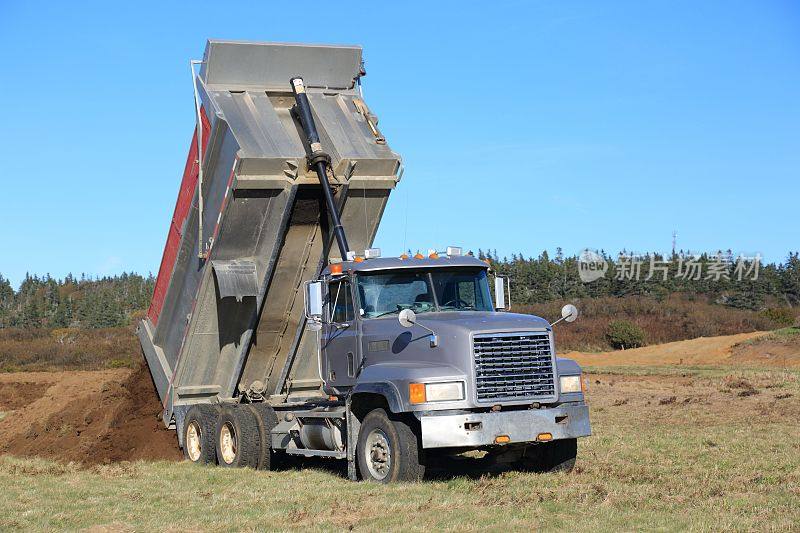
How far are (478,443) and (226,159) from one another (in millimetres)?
5195

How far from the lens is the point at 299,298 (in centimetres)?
1482

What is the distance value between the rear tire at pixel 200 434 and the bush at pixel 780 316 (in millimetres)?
54147

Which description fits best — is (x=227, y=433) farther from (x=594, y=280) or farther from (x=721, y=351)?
(x=594, y=280)

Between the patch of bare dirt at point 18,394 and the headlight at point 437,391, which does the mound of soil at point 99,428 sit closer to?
the headlight at point 437,391

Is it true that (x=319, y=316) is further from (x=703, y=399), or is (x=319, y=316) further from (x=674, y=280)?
(x=674, y=280)

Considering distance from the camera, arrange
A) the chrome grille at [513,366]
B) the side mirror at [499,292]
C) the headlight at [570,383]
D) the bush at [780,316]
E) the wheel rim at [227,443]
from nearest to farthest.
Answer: the chrome grille at [513,366], the headlight at [570,383], the side mirror at [499,292], the wheel rim at [227,443], the bush at [780,316]

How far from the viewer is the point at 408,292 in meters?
12.5

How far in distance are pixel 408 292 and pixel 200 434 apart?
430 centimetres

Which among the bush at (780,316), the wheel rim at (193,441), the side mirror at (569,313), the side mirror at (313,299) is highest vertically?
the bush at (780,316)

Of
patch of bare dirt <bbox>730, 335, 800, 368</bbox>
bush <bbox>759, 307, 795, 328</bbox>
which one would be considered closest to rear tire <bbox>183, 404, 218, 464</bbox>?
patch of bare dirt <bbox>730, 335, 800, 368</bbox>

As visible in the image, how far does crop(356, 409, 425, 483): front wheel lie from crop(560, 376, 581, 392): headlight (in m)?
1.83

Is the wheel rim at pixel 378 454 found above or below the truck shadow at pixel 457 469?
above

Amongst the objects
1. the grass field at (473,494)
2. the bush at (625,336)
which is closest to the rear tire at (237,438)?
the grass field at (473,494)

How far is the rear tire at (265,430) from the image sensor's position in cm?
1386
